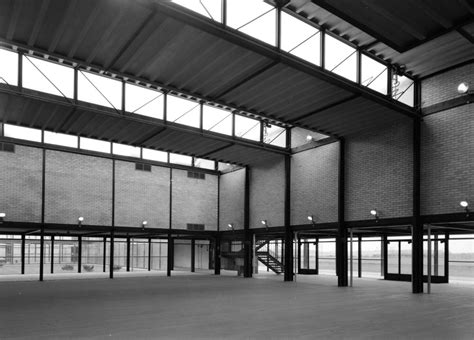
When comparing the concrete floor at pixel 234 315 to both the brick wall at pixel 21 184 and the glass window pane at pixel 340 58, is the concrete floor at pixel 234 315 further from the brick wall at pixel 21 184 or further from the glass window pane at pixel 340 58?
the glass window pane at pixel 340 58

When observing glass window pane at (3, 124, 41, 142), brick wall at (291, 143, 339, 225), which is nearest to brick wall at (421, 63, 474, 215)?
brick wall at (291, 143, 339, 225)

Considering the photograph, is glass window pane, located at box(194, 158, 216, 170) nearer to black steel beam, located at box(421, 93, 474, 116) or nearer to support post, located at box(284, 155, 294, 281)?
support post, located at box(284, 155, 294, 281)

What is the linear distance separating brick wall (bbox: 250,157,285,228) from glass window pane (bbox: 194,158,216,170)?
12.1 feet

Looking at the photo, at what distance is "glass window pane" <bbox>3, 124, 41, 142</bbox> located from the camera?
23258mm

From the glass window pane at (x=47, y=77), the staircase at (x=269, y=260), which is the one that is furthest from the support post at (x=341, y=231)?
the glass window pane at (x=47, y=77)

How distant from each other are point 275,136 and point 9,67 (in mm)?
14439

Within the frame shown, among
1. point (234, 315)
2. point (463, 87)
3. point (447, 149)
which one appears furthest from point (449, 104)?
point (234, 315)

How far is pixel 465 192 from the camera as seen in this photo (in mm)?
17156

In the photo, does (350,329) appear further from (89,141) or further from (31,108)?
(89,141)

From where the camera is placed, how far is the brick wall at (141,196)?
2709cm

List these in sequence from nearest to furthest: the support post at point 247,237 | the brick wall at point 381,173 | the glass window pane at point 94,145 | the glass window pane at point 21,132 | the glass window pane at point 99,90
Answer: the glass window pane at point 99,90 → the brick wall at point 381,173 → the glass window pane at point 21,132 → the glass window pane at point 94,145 → the support post at point 247,237

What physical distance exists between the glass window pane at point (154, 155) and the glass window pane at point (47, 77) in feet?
33.6

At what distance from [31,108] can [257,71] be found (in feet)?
34.6

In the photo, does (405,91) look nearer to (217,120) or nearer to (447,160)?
(447,160)
